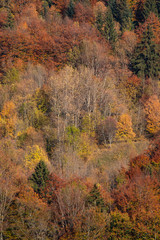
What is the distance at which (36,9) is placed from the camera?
77.8 metres

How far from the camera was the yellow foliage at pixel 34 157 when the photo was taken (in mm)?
36669

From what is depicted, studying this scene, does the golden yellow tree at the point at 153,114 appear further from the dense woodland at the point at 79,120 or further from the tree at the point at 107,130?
the tree at the point at 107,130

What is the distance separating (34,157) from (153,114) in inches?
840

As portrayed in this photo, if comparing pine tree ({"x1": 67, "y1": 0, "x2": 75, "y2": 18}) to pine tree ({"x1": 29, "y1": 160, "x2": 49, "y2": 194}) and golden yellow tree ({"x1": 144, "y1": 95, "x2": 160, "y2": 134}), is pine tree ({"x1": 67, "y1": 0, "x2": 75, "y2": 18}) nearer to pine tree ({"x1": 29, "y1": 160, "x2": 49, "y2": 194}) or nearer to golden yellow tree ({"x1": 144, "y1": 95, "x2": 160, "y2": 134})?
golden yellow tree ({"x1": 144, "y1": 95, "x2": 160, "y2": 134})

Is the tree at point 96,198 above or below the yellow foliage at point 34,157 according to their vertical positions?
above

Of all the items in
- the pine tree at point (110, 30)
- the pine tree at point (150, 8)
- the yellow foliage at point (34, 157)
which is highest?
the pine tree at point (150, 8)

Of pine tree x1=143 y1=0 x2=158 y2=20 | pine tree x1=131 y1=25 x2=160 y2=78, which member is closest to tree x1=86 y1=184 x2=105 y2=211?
pine tree x1=131 y1=25 x2=160 y2=78

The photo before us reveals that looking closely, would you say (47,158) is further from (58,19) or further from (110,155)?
(58,19)

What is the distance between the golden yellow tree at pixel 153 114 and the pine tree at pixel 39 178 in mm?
22425

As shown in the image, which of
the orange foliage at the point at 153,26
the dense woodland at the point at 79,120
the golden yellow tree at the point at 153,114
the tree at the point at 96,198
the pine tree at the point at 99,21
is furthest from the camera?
the pine tree at the point at 99,21

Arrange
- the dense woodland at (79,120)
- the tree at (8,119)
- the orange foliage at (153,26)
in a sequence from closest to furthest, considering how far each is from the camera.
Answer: the dense woodland at (79,120) < the tree at (8,119) < the orange foliage at (153,26)

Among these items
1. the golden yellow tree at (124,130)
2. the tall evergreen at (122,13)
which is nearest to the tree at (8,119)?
the golden yellow tree at (124,130)

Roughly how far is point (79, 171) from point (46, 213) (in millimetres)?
13050

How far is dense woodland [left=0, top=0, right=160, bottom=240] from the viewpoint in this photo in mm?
24734
